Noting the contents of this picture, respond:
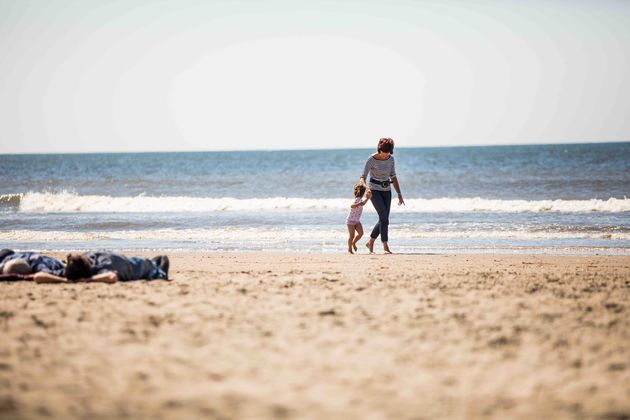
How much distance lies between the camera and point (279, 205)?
23.2 metres

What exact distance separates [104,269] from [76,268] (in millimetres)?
293

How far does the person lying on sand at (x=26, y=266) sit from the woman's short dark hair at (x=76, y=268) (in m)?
0.34

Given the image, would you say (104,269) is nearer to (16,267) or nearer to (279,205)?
(16,267)

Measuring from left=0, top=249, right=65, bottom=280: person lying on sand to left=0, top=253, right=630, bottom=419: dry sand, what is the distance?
488 mm

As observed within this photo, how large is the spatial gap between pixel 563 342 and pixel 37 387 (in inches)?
137

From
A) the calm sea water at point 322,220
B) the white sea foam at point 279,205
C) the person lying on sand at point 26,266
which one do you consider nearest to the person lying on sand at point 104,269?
the person lying on sand at point 26,266

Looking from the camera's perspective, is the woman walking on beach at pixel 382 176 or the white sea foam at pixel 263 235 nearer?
the woman walking on beach at pixel 382 176

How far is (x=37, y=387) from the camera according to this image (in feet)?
11.9

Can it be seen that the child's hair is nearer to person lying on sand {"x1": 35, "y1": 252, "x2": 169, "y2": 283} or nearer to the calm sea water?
the calm sea water

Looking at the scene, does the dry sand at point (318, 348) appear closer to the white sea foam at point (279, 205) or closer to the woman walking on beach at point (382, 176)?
the woman walking on beach at point (382, 176)

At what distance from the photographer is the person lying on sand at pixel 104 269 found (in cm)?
691

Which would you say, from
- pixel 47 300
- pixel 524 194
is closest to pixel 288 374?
pixel 47 300

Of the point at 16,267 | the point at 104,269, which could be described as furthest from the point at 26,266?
the point at 104,269

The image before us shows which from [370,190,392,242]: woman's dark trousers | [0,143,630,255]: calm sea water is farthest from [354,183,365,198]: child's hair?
[0,143,630,255]: calm sea water
